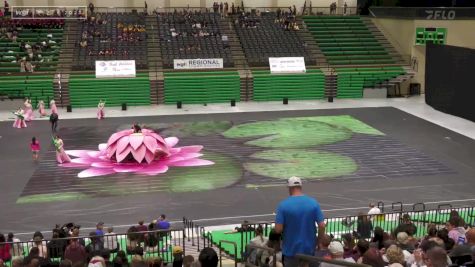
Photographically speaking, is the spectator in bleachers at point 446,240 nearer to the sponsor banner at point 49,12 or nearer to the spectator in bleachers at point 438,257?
the spectator in bleachers at point 438,257

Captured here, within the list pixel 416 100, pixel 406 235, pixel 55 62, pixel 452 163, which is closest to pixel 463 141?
pixel 452 163

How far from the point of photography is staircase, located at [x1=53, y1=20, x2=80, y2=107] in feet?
108

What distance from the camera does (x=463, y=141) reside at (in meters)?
24.1

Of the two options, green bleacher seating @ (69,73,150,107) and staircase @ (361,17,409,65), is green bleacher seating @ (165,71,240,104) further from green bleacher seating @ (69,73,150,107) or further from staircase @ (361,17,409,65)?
staircase @ (361,17,409,65)

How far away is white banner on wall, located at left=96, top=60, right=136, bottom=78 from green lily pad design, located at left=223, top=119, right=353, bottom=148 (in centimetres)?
1085

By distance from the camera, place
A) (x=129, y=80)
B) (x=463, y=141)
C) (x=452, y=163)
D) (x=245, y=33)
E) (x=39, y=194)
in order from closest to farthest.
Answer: (x=39, y=194) < (x=452, y=163) < (x=463, y=141) < (x=129, y=80) < (x=245, y=33)

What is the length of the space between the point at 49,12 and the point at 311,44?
66.1 ft

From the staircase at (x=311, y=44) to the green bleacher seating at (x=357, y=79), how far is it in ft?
6.38

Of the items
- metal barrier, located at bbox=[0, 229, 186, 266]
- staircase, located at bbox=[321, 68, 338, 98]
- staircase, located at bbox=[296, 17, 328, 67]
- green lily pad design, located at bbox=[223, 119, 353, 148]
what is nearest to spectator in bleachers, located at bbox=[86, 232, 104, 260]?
metal barrier, located at bbox=[0, 229, 186, 266]

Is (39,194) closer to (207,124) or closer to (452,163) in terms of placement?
(207,124)

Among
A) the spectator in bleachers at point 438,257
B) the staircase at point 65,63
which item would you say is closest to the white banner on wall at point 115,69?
the staircase at point 65,63

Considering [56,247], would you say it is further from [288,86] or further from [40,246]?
[288,86]

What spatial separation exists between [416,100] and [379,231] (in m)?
26.7

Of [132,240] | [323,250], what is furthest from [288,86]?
[323,250]
